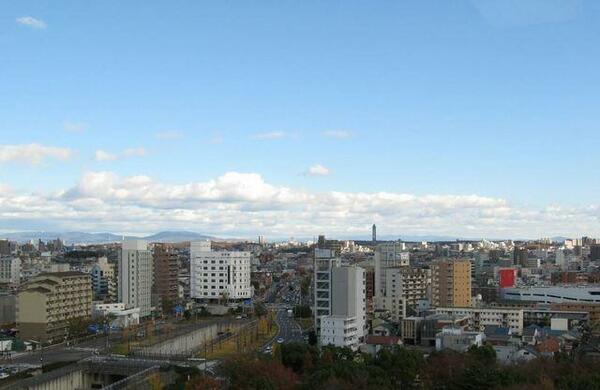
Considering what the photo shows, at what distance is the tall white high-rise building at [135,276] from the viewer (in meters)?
27.6

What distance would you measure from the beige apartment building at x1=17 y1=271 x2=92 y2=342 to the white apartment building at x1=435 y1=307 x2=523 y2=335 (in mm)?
11605

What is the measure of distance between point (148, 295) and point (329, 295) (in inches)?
447

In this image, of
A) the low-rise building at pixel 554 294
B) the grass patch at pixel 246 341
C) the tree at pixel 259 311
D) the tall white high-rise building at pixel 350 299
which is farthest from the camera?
the low-rise building at pixel 554 294

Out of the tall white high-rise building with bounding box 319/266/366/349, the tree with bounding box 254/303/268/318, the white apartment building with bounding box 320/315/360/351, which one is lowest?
A: the tree with bounding box 254/303/268/318

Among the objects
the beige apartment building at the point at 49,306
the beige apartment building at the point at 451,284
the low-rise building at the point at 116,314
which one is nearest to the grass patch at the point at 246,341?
the low-rise building at the point at 116,314

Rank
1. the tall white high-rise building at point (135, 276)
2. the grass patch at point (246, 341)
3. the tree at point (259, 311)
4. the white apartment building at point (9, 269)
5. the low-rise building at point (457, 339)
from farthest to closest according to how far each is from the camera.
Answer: the white apartment building at point (9, 269)
the tall white high-rise building at point (135, 276)
the tree at point (259, 311)
the grass patch at point (246, 341)
the low-rise building at point (457, 339)

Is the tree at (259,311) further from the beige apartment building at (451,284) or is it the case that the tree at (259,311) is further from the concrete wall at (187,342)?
the beige apartment building at (451,284)

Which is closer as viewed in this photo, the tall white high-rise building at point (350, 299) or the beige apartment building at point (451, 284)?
the tall white high-rise building at point (350, 299)

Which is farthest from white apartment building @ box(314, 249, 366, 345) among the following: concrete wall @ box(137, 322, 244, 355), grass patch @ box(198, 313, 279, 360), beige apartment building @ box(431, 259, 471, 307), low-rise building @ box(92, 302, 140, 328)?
beige apartment building @ box(431, 259, 471, 307)

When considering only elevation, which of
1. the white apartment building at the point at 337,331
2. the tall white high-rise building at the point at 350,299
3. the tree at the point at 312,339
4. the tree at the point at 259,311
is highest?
the tall white high-rise building at the point at 350,299

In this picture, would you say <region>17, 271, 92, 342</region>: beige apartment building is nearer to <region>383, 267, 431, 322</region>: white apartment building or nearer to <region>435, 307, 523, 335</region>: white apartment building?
<region>383, 267, 431, 322</region>: white apartment building

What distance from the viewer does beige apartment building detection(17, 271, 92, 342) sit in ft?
67.8

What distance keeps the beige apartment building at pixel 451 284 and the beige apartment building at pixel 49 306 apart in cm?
1323

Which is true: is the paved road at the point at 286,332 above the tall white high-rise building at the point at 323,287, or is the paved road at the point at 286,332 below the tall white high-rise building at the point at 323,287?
below
